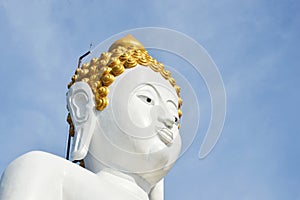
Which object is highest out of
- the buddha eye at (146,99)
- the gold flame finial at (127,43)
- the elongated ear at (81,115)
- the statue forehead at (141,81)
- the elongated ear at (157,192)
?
the gold flame finial at (127,43)

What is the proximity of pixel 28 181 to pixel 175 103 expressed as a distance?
197 centimetres

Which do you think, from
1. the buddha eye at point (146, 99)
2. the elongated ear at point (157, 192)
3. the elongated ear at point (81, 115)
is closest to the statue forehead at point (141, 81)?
the buddha eye at point (146, 99)

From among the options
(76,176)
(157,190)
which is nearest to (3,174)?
(76,176)

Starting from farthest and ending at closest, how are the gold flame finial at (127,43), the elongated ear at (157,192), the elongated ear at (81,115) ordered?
the gold flame finial at (127,43) < the elongated ear at (157,192) < the elongated ear at (81,115)

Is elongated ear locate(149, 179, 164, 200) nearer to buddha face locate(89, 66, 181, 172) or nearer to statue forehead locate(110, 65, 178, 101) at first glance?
buddha face locate(89, 66, 181, 172)

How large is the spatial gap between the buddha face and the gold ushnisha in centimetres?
9

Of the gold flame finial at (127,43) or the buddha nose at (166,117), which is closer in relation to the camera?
the buddha nose at (166,117)

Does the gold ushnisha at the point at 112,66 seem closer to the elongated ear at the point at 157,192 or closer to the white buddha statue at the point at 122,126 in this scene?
the white buddha statue at the point at 122,126

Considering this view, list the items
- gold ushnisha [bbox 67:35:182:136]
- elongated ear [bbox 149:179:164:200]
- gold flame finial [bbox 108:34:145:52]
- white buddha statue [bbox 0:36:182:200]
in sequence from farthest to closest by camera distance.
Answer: gold flame finial [bbox 108:34:145:52] < elongated ear [bbox 149:179:164:200] < gold ushnisha [bbox 67:35:182:136] < white buddha statue [bbox 0:36:182:200]

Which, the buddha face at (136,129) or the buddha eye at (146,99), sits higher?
the buddha eye at (146,99)

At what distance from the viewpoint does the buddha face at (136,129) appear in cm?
519

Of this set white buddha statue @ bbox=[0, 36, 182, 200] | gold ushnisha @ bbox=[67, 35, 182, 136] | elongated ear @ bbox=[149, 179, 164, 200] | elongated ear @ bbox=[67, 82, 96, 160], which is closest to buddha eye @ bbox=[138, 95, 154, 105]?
white buddha statue @ bbox=[0, 36, 182, 200]

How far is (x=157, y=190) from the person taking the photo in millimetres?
5812

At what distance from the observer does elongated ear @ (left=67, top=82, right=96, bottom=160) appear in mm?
5301
